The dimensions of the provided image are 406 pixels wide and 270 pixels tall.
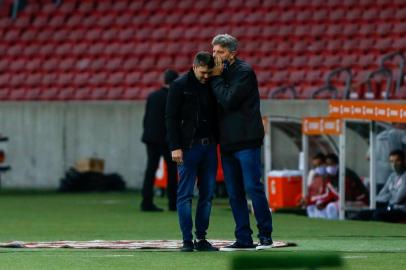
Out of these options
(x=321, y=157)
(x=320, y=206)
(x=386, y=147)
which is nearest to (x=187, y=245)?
(x=320, y=206)

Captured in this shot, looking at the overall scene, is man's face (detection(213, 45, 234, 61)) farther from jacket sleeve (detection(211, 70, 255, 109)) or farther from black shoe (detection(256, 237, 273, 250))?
black shoe (detection(256, 237, 273, 250))

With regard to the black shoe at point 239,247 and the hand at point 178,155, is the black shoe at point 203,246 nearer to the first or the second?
the black shoe at point 239,247

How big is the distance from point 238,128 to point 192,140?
426mm

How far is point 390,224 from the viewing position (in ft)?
57.6

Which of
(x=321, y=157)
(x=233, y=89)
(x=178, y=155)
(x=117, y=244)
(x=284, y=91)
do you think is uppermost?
(x=233, y=89)

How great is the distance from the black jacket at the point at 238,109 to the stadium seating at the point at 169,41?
13.5m

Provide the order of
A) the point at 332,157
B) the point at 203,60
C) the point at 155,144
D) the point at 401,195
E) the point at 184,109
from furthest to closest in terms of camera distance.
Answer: the point at 155,144
the point at 332,157
the point at 401,195
the point at 184,109
the point at 203,60

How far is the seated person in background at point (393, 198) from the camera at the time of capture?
18.1 m

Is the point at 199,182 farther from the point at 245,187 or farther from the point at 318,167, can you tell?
the point at 318,167

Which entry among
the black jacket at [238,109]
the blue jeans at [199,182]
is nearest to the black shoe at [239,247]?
the blue jeans at [199,182]

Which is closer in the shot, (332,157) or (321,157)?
(332,157)

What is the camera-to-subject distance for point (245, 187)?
13180 mm

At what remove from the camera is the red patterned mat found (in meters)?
13.6

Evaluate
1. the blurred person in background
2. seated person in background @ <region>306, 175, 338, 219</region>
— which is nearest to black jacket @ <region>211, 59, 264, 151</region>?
seated person in background @ <region>306, 175, 338, 219</region>
